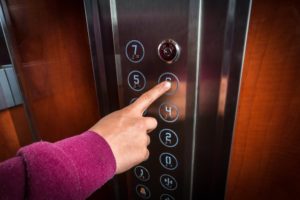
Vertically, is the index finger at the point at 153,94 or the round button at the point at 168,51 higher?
the round button at the point at 168,51

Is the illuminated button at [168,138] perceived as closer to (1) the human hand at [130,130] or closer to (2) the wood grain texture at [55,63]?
(1) the human hand at [130,130]

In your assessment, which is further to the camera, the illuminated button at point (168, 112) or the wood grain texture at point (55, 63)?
the wood grain texture at point (55, 63)

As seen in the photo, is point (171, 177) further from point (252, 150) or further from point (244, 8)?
point (244, 8)

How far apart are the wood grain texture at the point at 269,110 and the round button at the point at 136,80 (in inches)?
7.5

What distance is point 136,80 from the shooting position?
440mm

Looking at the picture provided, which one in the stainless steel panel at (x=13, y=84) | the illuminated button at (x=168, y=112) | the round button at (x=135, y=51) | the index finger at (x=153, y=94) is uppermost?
the round button at (x=135, y=51)

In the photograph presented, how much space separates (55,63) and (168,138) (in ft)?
1.35

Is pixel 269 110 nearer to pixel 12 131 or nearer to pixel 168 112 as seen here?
pixel 168 112

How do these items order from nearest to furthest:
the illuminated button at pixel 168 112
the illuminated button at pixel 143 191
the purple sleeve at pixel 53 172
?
the purple sleeve at pixel 53 172 < the illuminated button at pixel 168 112 < the illuminated button at pixel 143 191

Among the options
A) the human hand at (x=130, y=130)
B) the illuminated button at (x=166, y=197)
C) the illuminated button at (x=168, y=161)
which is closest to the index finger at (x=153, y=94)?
the human hand at (x=130, y=130)

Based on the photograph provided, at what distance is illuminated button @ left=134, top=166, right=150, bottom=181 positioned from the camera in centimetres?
50

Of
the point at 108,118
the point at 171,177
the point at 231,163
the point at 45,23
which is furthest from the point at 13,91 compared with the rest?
the point at 231,163

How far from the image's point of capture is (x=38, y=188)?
315 millimetres

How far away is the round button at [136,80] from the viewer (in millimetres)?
430
